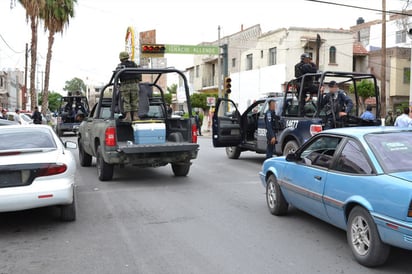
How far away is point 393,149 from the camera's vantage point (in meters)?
4.83

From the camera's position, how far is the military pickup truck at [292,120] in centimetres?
1029

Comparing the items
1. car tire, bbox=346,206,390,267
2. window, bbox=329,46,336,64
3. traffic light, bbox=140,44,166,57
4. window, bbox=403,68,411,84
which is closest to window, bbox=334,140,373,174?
car tire, bbox=346,206,390,267

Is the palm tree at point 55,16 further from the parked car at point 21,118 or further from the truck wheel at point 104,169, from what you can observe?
the truck wheel at point 104,169

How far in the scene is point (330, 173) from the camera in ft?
17.1

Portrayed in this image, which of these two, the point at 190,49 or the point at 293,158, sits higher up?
the point at 190,49

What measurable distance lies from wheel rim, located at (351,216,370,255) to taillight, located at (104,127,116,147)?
18.3ft

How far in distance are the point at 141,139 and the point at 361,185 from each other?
5743 mm

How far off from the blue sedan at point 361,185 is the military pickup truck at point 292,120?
434 cm

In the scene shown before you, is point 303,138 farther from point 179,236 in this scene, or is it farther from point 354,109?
point 179,236

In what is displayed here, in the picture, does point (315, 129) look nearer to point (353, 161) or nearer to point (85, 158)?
point (353, 161)

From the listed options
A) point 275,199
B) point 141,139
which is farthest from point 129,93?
point 275,199

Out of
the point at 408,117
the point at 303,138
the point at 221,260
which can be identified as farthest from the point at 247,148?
the point at 221,260

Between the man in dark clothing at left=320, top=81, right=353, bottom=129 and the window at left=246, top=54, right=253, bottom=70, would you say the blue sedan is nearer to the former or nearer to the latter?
the man in dark clothing at left=320, top=81, right=353, bottom=129

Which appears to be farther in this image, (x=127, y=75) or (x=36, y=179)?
(x=127, y=75)
